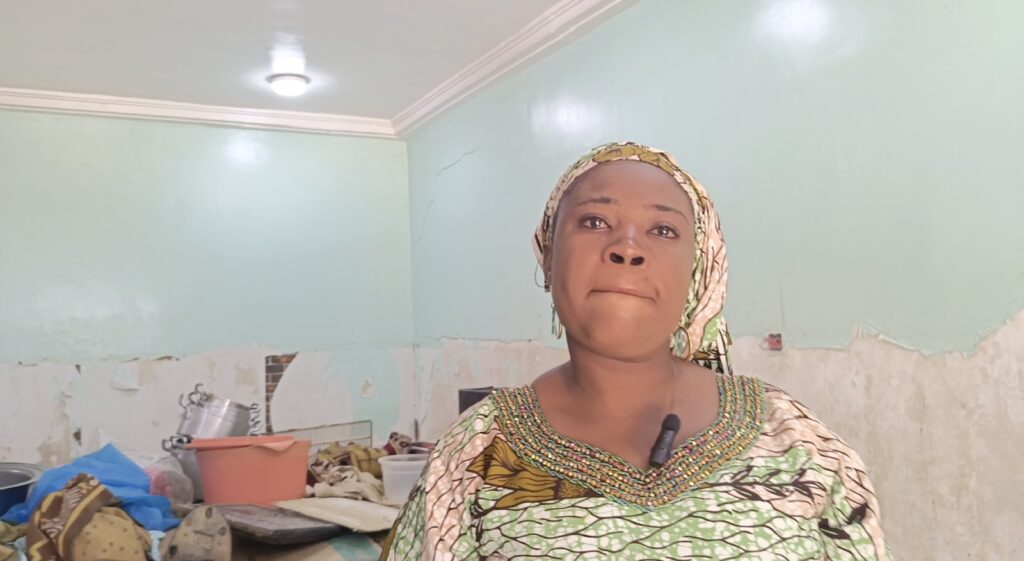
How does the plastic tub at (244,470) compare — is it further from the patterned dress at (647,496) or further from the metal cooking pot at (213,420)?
the patterned dress at (647,496)

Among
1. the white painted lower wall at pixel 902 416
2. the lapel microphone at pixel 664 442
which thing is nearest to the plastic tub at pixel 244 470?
the white painted lower wall at pixel 902 416

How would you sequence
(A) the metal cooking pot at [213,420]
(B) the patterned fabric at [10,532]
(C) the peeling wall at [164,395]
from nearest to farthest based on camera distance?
(B) the patterned fabric at [10,532] → (A) the metal cooking pot at [213,420] → (C) the peeling wall at [164,395]

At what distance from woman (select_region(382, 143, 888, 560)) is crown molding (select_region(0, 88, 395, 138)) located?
351 cm

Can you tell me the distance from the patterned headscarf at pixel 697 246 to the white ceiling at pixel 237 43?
6.60ft

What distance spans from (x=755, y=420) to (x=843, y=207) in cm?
115

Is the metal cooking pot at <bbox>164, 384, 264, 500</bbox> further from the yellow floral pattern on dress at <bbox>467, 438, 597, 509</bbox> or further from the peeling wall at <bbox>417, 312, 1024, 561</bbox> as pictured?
the yellow floral pattern on dress at <bbox>467, 438, 597, 509</bbox>

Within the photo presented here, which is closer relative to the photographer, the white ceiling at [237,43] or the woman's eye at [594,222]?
the woman's eye at [594,222]

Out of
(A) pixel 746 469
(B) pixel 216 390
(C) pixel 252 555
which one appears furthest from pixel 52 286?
(A) pixel 746 469

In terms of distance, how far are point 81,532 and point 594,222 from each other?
208 cm

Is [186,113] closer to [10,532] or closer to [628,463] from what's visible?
[10,532]

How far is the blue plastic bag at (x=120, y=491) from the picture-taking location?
2855 mm

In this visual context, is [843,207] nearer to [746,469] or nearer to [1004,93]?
[1004,93]

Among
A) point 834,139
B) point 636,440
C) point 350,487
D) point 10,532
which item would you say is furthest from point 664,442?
point 10,532

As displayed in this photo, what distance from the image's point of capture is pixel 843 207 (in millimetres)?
2051
